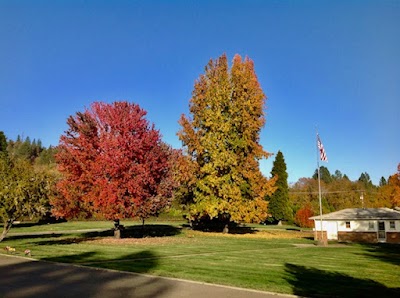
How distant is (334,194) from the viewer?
82125mm

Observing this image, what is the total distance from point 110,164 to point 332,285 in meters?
16.1

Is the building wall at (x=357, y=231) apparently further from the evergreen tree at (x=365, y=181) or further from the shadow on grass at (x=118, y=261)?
the evergreen tree at (x=365, y=181)

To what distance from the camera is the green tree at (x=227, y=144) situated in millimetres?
33875

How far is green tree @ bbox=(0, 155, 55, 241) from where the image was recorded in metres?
20.1

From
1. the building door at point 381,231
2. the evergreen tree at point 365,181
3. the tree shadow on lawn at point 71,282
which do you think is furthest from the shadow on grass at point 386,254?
the evergreen tree at point 365,181

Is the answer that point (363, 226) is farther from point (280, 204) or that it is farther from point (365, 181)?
point (365, 181)

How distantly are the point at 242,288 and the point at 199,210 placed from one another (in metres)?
24.3

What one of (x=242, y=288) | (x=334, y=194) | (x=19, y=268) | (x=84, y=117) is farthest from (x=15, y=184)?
(x=334, y=194)

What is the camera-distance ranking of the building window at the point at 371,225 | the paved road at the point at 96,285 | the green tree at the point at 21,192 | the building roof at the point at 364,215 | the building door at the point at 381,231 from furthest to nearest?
the building window at the point at 371,225
the building door at the point at 381,231
the building roof at the point at 364,215
the green tree at the point at 21,192
the paved road at the point at 96,285

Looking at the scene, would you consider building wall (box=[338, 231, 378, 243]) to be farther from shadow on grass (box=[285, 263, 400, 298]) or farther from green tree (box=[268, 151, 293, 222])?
green tree (box=[268, 151, 293, 222])

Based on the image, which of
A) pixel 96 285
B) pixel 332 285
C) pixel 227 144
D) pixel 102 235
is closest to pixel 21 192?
pixel 102 235

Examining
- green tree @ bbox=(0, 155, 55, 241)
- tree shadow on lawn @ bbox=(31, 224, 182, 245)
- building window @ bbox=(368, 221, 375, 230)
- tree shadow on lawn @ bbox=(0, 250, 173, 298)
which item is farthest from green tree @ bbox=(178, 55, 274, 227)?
tree shadow on lawn @ bbox=(0, 250, 173, 298)

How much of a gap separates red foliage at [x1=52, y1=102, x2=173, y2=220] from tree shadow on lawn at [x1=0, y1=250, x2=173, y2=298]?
31.9 feet

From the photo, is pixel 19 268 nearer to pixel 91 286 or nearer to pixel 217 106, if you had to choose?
pixel 91 286
